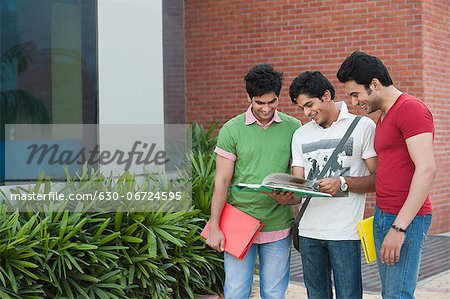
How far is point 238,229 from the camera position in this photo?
4977mm

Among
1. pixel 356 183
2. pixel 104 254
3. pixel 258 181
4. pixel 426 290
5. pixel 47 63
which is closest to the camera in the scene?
pixel 356 183

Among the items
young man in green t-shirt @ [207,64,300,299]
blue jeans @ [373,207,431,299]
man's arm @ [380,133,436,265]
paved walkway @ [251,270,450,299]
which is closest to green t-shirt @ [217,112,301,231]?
young man in green t-shirt @ [207,64,300,299]

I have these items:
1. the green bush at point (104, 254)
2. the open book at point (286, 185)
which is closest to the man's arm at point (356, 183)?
the open book at point (286, 185)

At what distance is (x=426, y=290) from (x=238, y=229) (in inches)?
147

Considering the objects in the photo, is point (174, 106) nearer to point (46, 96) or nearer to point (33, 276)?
point (46, 96)

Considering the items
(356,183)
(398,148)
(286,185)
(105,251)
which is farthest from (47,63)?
(398,148)

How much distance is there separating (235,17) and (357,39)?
2314mm

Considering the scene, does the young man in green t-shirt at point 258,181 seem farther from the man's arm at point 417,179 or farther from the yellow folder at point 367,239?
the man's arm at point 417,179

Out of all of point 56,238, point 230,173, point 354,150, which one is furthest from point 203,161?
point 354,150

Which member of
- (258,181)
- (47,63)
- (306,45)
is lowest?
(258,181)

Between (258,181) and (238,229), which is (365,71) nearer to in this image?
(258,181)

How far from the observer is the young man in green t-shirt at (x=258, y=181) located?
16.3 feet

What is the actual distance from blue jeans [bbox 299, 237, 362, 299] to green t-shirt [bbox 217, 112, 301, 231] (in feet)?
0.97

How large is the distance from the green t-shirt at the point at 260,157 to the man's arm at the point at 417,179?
1.06m
